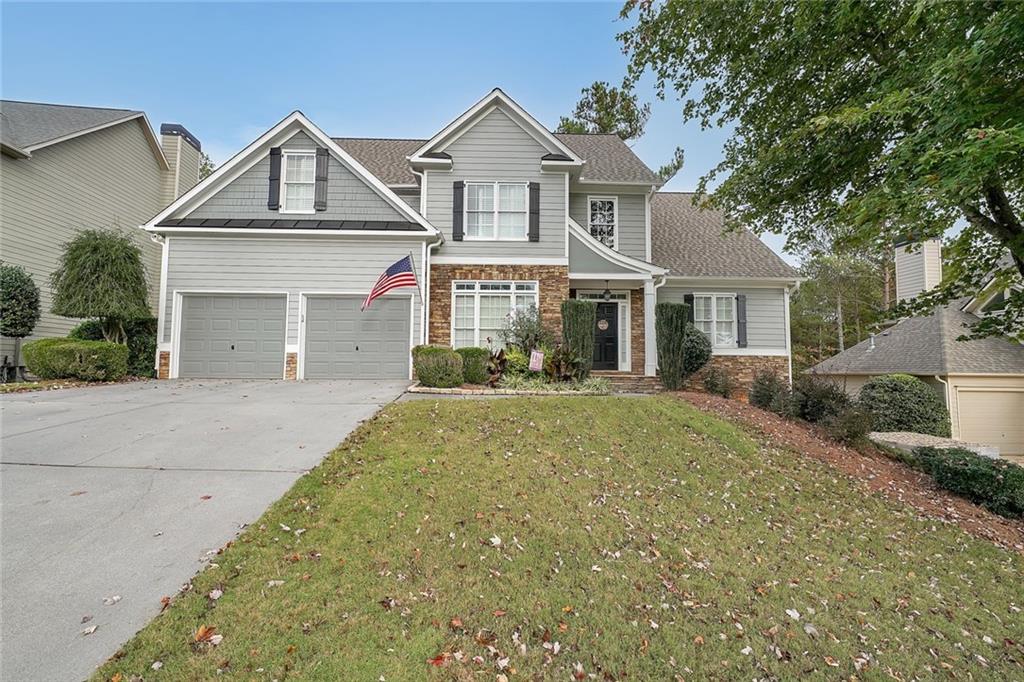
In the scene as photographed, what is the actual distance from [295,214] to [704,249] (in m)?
12.6

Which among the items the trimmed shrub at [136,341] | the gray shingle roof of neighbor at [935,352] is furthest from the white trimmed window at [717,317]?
the trimmed shrub at [136,341]

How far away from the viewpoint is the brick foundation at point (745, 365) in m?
14.2

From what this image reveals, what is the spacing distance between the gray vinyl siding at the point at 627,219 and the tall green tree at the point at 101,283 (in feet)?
38.9

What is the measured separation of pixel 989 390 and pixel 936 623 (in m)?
17.0

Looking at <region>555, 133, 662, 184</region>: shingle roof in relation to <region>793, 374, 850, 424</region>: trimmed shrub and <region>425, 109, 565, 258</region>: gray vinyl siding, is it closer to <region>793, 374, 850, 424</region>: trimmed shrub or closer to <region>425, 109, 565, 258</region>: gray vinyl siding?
<region>425, 109, 565, 258</region>: gray vinyl siding

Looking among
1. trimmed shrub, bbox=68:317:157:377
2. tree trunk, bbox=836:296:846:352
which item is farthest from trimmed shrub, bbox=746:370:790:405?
tree trunk, bbox=836:296:846:352

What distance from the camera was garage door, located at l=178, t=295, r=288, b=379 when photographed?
1160 cm

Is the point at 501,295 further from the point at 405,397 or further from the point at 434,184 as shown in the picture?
the point at 405,397

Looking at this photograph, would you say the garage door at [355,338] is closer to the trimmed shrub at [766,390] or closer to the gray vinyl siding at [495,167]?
the gray vinyl siding at [495,167]

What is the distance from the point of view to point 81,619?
104 inches

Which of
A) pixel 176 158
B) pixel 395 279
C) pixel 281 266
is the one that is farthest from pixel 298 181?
pixel 176 158

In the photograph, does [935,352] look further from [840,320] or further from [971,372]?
[840,320]

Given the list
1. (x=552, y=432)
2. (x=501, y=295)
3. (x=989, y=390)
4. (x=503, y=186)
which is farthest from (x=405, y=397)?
(x=989, y=390)

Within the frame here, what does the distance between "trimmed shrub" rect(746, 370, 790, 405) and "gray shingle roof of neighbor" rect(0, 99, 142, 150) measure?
Answer: 794 inches
